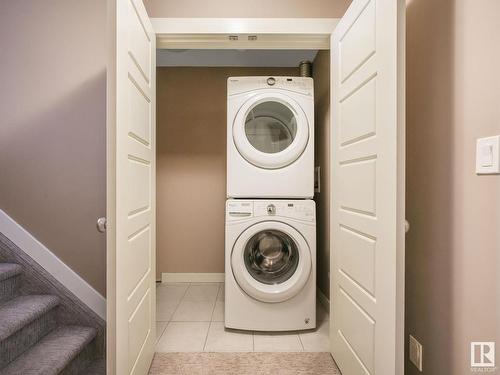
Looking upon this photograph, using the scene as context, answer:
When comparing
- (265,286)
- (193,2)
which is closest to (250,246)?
(265,286)

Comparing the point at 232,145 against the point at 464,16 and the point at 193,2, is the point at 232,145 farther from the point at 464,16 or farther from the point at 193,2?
the point at 464,16

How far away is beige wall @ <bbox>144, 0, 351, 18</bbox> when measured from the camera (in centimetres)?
178

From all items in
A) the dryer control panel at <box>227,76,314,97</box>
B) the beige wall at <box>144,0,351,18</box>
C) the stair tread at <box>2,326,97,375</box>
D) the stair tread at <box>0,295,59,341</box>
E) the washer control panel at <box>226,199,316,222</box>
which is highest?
the beige wall at <box>144,0,351,18</box>

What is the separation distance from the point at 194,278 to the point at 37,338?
1.72 m

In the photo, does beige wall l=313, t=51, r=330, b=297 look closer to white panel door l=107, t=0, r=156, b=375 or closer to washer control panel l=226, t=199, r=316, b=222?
washer control panel l=226, t=199, r=316, b=222

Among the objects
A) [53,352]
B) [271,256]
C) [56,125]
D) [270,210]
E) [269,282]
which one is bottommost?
[53,352]

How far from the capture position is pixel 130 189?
1242 mm

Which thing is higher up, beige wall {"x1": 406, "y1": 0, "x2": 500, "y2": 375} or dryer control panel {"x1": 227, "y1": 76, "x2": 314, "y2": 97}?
dryer control panel {"x1": 227, "y1": 76, "x2": 314, "y2": 97}

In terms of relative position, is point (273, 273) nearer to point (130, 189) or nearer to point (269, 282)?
point (269, 282)

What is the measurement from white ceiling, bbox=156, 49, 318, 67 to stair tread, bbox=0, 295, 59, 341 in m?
2.23

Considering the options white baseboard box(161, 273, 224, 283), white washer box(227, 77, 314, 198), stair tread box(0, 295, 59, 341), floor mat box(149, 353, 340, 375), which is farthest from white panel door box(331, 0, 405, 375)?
white baseboard box(161, 273, 224, 283)

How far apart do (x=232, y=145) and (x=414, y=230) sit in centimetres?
130

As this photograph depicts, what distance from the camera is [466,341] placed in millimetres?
1006

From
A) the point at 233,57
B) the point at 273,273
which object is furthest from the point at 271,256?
the point at 233,57
